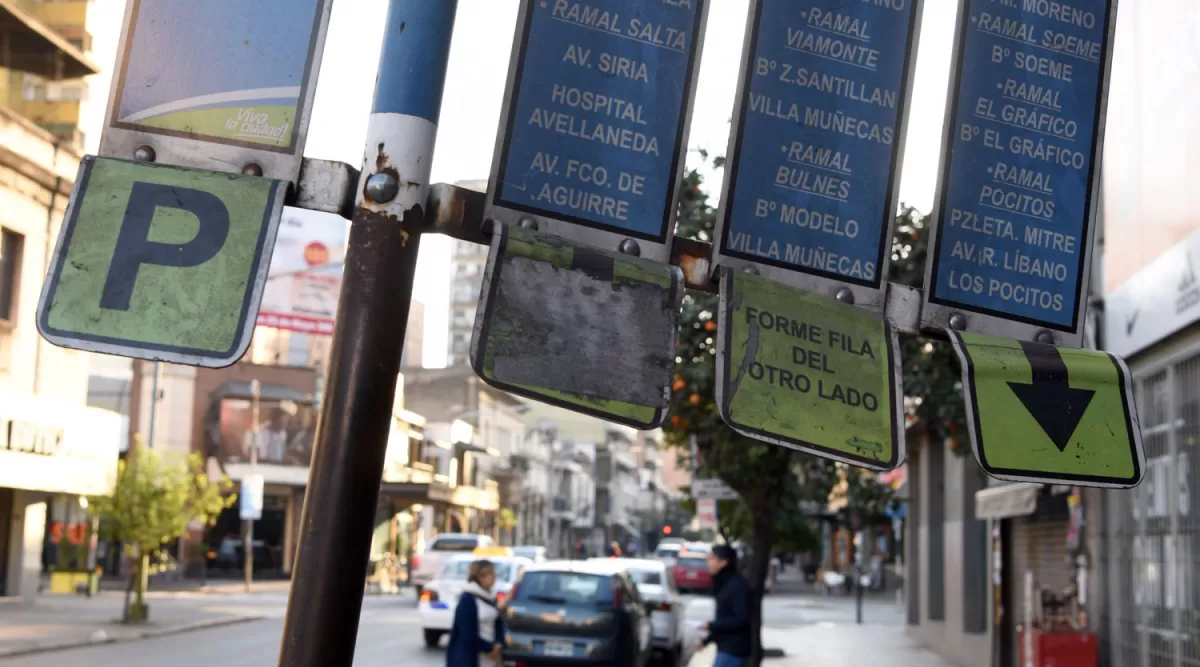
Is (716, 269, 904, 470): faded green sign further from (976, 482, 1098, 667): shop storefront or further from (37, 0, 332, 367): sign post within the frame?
(976, 482, 1098, 667): shop storefront

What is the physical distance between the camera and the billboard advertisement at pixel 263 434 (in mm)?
53281

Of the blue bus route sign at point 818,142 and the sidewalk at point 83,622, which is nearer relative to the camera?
the blue bus route sign at point 818,142

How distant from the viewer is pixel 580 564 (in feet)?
57.5

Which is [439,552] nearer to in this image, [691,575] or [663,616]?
[691,575]

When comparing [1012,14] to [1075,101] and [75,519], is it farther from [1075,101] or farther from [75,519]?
[75,519]

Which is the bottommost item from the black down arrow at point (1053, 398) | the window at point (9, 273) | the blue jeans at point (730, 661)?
the blue jeans at point (730, 661)

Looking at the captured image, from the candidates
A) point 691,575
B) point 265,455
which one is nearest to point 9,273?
point 265,455

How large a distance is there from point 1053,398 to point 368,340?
6.84 feet

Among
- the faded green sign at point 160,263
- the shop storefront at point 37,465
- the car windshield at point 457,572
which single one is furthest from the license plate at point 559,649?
the shop storefront at point 37,465

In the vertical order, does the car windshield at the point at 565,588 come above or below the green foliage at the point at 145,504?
below

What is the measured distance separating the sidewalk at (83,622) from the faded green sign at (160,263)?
17.8 metres

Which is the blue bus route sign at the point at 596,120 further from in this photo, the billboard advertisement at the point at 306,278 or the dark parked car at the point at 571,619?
the billboard advertisement at the point at 306,278

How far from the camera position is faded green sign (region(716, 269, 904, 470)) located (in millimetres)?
3652

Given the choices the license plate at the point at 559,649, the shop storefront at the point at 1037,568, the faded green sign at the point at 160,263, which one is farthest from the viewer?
the license plate at the point at 559,649
